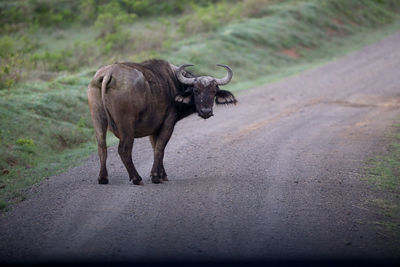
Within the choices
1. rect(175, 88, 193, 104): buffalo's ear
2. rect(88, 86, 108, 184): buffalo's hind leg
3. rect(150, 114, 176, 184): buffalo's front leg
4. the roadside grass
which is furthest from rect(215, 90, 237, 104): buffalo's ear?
the roadside grass

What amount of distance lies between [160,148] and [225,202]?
6.13 ft

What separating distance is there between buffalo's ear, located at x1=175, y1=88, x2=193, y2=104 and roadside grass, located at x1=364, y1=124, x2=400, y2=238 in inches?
128

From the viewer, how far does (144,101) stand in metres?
7.72

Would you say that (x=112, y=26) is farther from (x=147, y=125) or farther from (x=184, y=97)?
(x=147, y=125)

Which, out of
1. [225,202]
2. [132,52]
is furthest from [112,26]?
[225,202]

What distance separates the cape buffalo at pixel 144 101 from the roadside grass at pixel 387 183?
2847 mm

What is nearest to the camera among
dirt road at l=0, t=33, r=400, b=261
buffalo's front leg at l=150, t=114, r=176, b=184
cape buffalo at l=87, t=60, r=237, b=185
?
dirt road at l=0, t=33, r=400, b=261

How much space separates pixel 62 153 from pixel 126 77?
143 inches

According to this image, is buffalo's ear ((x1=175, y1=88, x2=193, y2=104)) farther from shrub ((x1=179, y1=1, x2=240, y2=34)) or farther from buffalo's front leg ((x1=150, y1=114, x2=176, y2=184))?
shrub ((x1=179, y1=1, x2=240, y2=34))

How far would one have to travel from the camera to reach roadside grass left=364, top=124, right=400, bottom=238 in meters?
6.30

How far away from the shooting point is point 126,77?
7.49 m

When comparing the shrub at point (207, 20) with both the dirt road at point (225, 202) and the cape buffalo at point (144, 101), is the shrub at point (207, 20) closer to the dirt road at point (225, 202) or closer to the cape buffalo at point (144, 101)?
the dirt road at point (225, 202)

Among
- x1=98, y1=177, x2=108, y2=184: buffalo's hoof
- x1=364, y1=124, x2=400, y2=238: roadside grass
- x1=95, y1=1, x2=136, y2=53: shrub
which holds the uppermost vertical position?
x1=95, y1=1, x2=136, y2=53: shrub

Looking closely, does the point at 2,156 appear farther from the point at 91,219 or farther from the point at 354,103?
the point at 354,103
